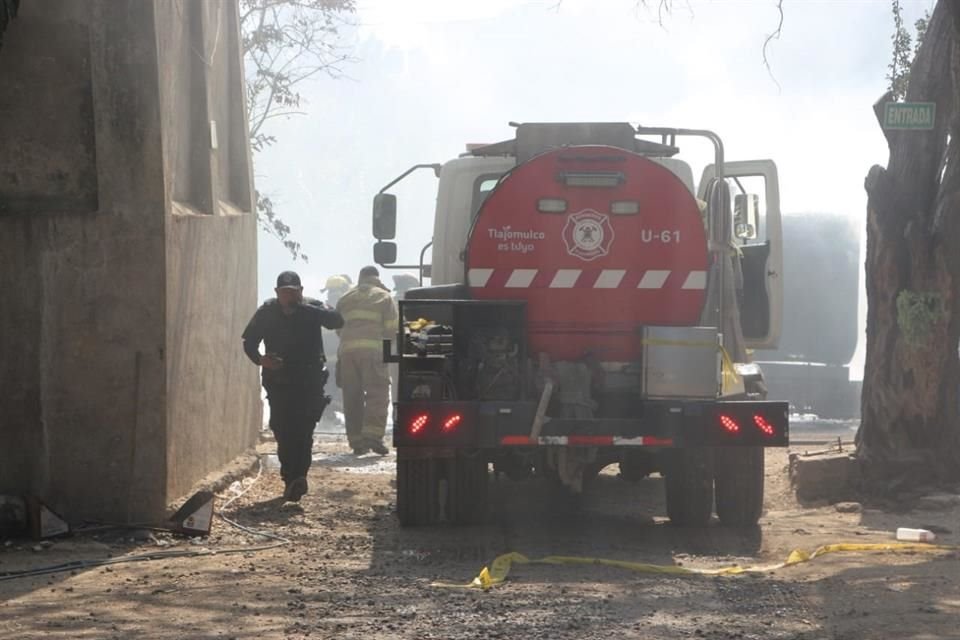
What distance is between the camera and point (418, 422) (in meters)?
8.90

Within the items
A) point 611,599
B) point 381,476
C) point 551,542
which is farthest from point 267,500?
point 611,599

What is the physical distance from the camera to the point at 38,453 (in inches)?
360

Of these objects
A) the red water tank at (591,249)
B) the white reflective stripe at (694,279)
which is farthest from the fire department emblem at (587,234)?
the white reflective stripe at (694,279)

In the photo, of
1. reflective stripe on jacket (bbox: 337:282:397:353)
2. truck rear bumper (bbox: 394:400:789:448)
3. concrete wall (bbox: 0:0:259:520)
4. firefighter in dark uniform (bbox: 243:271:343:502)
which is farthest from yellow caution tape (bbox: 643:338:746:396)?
reflective stripe on jacket (bbox: 337:282:397:353)

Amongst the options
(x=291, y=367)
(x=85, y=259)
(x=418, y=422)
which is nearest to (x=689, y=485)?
(x=418, y=422)

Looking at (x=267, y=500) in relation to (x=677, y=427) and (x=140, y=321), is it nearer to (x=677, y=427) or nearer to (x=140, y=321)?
(x=140, y=321)

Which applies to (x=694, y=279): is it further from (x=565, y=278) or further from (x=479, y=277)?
(x=479, y=277)

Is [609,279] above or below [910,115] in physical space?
below

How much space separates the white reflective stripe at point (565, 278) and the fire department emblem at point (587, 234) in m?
0.10

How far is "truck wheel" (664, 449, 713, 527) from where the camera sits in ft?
31.2

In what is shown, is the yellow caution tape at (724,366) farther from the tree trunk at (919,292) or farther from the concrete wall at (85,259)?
the concrete wall at (85,259)

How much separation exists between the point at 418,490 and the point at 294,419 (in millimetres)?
1991

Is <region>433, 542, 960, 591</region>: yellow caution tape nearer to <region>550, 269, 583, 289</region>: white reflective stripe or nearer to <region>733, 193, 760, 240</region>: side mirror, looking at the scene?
<region>550, 269, 583, 289</region>: white reflective stripe

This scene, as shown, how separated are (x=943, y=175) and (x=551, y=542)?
15.2 ft
